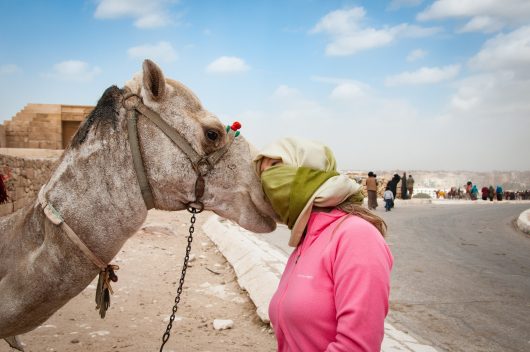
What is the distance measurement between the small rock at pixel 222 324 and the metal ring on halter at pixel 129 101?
308cm

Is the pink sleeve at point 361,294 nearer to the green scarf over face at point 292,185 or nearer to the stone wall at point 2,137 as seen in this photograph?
the green scarf over face at point 292,185

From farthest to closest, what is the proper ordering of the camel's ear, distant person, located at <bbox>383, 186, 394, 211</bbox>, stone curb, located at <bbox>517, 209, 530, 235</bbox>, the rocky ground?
distant person, located at <bbox>383, 186, 394, 211</bbox>, stone curb, located at <bbox>517, 209, 530, 235</bbox>, the rocky ground, the camel's ear

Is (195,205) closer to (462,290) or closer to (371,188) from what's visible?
(462,290)

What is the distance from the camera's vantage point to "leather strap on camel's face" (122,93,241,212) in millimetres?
2025

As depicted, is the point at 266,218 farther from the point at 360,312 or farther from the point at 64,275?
the point at 64,275

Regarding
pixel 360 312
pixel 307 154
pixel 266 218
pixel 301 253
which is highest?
pixel 307 154

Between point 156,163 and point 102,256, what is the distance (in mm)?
503

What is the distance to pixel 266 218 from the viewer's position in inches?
84.9

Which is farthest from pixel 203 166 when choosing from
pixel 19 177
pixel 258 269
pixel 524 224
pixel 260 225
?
pixel 524 224

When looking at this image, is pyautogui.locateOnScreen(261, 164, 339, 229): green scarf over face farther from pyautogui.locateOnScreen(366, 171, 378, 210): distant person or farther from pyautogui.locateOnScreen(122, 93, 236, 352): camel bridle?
pyautogui.locateOnScreen(366, 171, 378, 210): distant person

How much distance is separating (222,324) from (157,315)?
2.91 feet

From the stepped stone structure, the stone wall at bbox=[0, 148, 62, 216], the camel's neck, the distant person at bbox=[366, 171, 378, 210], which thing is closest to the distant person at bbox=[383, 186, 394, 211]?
the distant person at bbox=[366, 171, 378, 210]

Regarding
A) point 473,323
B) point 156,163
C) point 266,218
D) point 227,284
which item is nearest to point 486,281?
point 473,323

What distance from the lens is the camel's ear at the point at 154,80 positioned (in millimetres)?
1957
